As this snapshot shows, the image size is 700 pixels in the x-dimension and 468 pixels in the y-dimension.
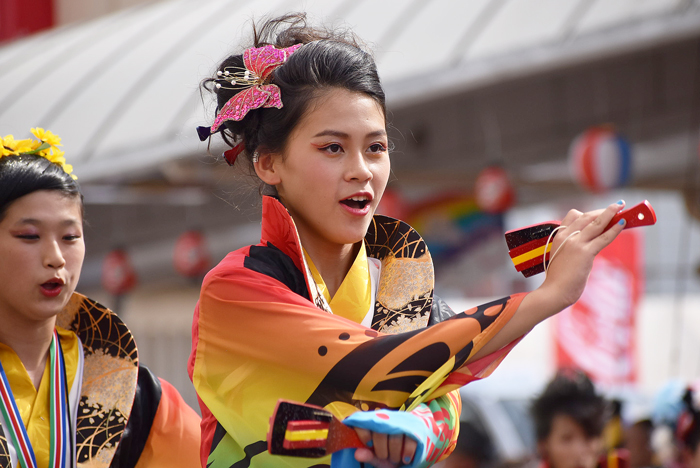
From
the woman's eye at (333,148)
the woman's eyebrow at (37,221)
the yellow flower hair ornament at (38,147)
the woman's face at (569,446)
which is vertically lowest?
the woman's face at (569,446)

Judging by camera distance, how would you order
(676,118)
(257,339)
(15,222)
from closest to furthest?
(257,339)
(15,222)
(676,118)

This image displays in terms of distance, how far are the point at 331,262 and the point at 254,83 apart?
0.38 meters

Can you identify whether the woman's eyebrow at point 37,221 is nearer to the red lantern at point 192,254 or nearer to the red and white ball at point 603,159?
the red and white ball at point 603,159

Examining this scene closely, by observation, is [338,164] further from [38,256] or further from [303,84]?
[38,256]

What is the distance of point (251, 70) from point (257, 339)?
55 cm

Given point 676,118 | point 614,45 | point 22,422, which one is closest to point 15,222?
point 22,422

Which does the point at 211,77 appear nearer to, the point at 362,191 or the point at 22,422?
the point at 362,191

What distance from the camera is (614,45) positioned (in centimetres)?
561

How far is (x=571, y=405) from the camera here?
11.8ft

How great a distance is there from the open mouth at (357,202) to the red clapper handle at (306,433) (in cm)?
43

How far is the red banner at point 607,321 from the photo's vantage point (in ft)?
24.8

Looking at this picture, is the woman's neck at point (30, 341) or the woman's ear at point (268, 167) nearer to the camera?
the woman's ear at point (268, 167)

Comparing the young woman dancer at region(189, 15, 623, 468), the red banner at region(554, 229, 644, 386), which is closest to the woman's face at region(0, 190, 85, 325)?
the young woman dancer at region(189, 15, 623, 468)

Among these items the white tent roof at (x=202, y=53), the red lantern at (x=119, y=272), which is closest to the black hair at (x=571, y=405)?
the white tent roof at (x=202, y=53)
